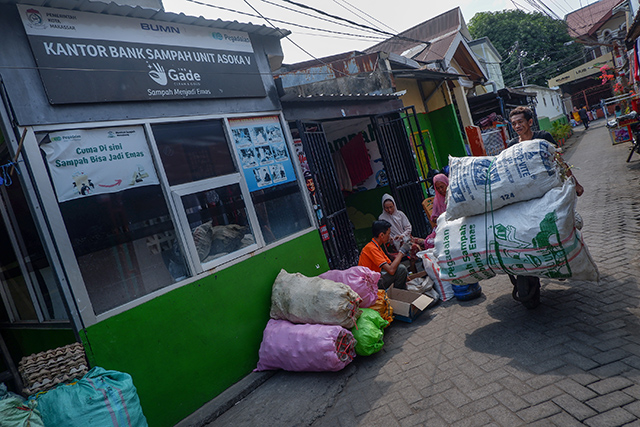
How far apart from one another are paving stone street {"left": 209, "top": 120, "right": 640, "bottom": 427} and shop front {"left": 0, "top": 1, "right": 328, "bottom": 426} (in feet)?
2.68

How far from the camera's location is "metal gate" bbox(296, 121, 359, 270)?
570 cm

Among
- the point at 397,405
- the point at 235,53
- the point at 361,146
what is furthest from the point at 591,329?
the point at 361,146

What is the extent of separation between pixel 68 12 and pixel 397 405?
4223 mm

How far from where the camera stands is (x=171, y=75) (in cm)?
426

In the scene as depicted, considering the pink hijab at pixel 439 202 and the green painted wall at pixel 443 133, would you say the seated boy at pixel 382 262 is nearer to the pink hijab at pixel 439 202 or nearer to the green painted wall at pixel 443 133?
the pink hijab at pixel 439 202

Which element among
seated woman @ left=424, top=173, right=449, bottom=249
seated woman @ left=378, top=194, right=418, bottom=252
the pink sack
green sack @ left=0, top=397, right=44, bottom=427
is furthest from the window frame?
seated woman @ left=424, top=173, right=449, bottom=249

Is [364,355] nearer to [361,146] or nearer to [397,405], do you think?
[397,405]

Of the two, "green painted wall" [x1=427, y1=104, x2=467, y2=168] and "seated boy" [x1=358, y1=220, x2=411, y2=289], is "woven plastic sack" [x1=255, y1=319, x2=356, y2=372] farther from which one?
"green painted wall" [x1=427, y1=104, x2=467, y2=168]

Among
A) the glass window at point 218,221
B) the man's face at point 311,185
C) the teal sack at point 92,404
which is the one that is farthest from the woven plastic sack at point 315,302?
the teal sack at point 92,404

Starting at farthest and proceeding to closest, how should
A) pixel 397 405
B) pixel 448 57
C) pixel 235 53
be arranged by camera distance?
pixel 448 57 < pixel 235 53 < pixel 397 405

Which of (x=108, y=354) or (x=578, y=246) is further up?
(x=108, y=354)

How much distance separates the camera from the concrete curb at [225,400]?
143 inches

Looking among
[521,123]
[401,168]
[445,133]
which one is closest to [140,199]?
[521,123]

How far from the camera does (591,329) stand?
331cm
